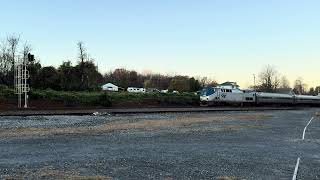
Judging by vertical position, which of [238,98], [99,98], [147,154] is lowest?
[147,154]

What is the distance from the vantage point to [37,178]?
1070cm

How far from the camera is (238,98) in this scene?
6494cm

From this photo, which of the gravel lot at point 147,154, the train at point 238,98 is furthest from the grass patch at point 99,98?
the gravel lot at point 147,154

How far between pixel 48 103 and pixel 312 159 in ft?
116

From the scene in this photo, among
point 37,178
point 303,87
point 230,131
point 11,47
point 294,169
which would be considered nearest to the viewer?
point 37,178

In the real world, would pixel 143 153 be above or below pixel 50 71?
below

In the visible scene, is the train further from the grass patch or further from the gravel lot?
the gravel lot

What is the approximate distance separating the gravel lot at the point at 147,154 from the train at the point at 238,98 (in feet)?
120

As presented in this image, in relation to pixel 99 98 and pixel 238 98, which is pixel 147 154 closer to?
pixel 99 98

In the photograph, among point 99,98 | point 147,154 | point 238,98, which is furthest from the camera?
point 238,98

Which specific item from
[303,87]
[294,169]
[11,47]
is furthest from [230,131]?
[303,87]

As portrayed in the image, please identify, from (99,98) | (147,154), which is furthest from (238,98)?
(147,154)

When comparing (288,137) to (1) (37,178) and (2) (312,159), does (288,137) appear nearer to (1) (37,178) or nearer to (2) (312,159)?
(2) (312,159)

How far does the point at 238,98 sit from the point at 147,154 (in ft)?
166
